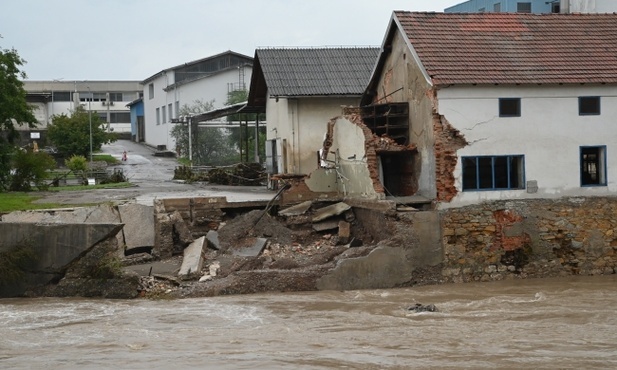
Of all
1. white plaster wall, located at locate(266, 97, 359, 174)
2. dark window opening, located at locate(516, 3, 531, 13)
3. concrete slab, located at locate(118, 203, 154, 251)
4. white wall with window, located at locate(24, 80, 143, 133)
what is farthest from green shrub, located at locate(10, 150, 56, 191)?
white wall with window, located at locate(24, 80, 143, 133)

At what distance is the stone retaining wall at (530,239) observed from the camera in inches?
914

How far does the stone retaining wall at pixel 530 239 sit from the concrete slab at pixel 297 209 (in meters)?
4.84

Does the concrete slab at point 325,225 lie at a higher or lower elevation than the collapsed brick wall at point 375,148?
lower

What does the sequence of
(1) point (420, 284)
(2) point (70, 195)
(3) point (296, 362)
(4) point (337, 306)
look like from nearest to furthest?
(3) point (296, 362), (4) point (337, 306), (1) point (420, 284), (2) point (70, 195)

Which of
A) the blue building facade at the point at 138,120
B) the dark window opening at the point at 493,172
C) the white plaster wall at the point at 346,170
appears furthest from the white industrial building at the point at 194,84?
the dark window opening at the point at 493,172

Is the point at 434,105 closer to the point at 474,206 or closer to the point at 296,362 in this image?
the point at 474,206

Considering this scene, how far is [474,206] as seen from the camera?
23.5 metres

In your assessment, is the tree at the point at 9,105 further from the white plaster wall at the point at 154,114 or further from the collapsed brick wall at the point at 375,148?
the white plaster wall at the point at 154,114

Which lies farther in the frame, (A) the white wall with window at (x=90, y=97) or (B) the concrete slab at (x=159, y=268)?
(A) the white wall with window at (x=90, y=97)

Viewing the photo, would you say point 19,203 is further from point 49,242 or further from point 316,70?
point 316,70

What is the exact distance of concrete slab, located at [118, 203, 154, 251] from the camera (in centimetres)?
2420

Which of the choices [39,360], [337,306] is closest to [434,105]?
[337,306]

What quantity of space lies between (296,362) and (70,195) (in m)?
18.2

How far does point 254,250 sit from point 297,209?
288cm
